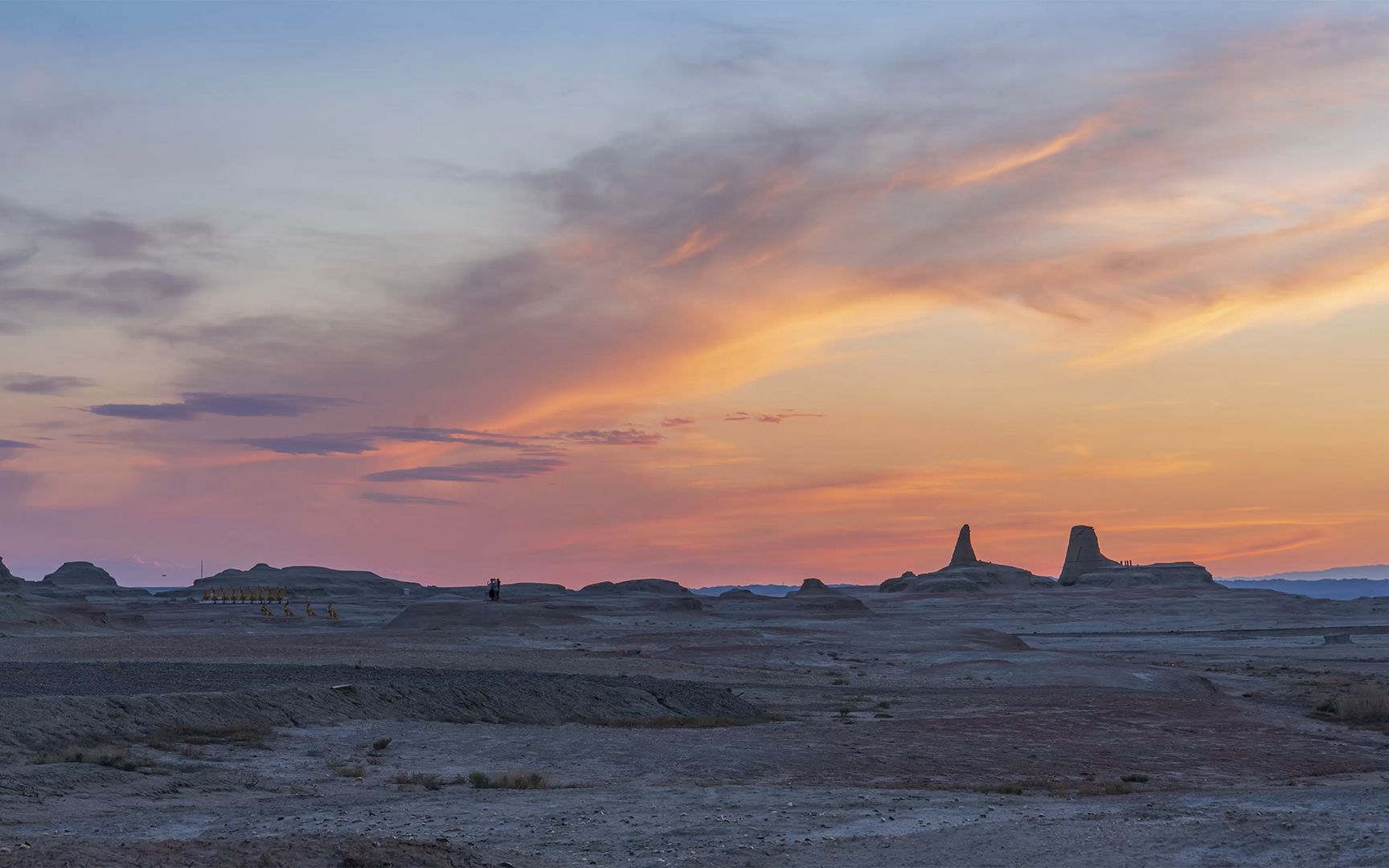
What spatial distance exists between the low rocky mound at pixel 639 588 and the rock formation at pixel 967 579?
32.9m

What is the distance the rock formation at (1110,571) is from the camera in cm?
16375

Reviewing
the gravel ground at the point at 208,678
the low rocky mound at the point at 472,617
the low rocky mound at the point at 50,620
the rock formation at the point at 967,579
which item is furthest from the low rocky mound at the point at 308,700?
the rock formation at the point at 967,579

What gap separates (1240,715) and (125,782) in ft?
93.8

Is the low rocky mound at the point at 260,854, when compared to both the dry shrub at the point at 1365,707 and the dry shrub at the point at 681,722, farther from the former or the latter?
the dry shrub at the point at 1365,707

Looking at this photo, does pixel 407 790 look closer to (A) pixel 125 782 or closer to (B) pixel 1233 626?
(A) pixel 125 782

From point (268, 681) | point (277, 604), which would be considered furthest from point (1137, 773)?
point (277, 604)

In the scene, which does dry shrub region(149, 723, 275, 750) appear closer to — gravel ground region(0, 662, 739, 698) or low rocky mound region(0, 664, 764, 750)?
low rocky mound region(0, 664, 764, 750)

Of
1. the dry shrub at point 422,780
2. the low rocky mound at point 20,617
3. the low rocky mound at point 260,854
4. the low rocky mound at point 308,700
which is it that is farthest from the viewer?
the low rocky mound at point 20,617

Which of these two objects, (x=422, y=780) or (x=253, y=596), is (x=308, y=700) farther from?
(x=253, y=596)

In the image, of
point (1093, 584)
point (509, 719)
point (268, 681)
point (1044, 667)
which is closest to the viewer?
point (509, 719)

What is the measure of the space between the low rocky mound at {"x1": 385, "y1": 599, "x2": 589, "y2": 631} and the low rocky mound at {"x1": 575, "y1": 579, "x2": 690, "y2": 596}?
5847 cm

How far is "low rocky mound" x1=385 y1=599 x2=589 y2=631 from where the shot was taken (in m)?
81.6

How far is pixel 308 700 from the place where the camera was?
94.3 ft

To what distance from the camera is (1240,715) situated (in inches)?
1404
